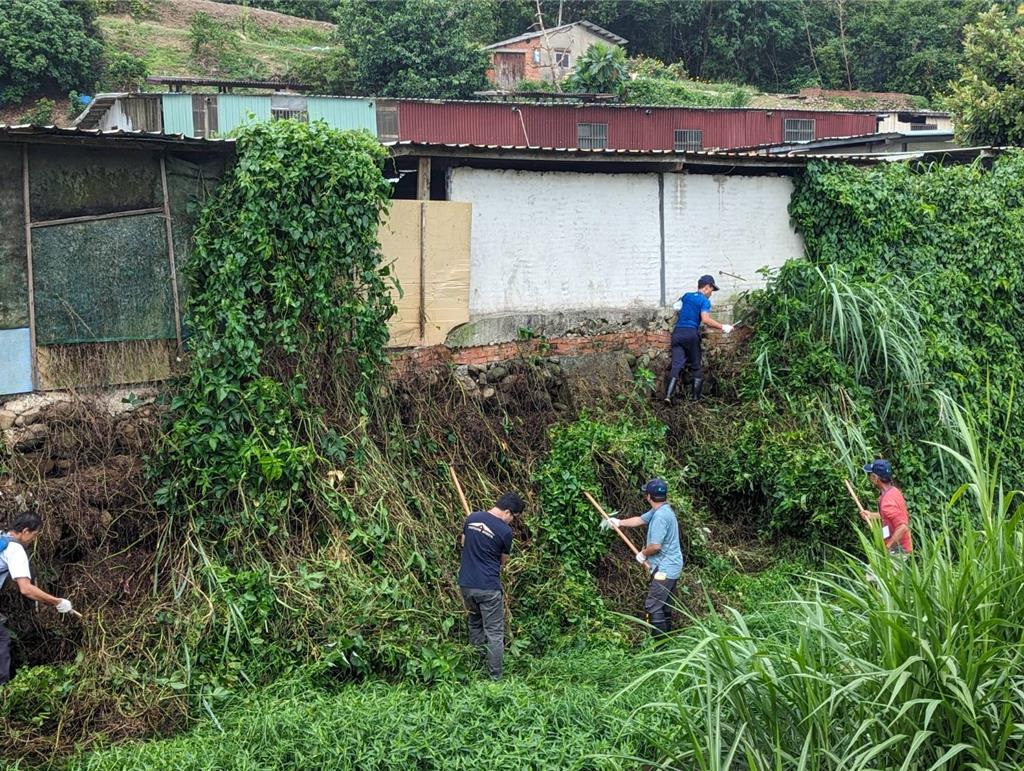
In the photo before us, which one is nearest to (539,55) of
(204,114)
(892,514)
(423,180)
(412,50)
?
(412,50)

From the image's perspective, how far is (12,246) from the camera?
24.6ft

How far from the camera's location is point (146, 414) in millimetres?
7742

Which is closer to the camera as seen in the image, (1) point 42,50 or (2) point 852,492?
(2) point 852,492

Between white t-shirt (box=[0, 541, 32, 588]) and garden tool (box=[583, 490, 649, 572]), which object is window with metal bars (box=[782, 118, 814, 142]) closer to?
garden tool (box=[583, 490, 649, 572])

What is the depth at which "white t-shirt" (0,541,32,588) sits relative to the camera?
6.38 meters

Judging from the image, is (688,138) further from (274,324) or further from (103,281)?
(103,281)

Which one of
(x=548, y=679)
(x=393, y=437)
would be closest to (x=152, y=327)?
(x=393, y=437)

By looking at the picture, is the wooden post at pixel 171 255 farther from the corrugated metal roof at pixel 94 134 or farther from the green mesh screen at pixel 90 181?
the corrugated metal roof at pixel 94 134

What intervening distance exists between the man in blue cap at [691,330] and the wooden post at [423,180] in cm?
278

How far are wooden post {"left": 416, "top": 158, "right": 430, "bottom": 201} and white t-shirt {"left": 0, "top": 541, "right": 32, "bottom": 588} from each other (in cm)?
439

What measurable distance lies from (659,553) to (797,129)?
2150cm

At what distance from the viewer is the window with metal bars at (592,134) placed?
24.2 meters

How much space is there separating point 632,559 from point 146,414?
398 centimetres

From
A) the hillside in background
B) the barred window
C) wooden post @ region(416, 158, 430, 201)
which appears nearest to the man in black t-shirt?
wooden post @ region(416, 158, 430, 201)
